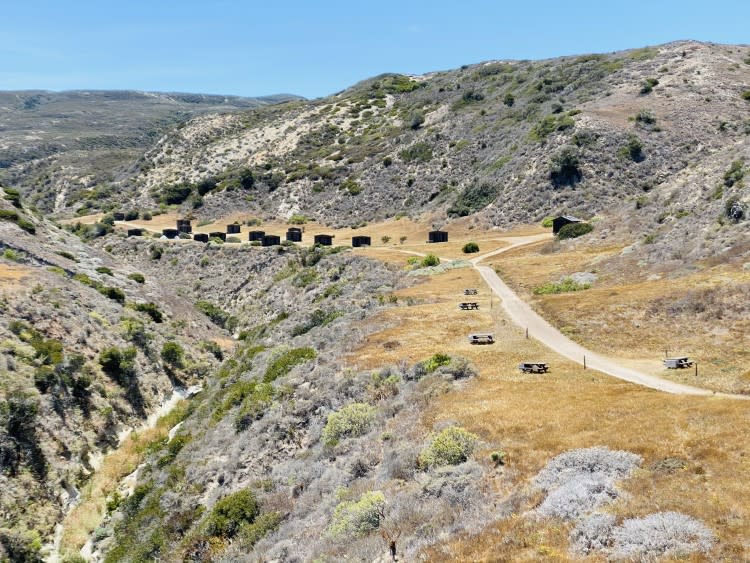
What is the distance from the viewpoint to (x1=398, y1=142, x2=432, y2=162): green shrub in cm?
11850

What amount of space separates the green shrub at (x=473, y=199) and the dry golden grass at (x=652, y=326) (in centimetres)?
4672

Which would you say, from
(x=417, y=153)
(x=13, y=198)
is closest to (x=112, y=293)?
(x=13, y=198)

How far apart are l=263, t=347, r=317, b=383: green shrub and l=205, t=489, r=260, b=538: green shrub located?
1193cm

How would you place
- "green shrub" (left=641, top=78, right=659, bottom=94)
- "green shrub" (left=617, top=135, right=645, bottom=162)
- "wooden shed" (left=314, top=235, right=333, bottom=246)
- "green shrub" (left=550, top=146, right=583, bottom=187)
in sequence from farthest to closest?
1. "green shrub" (left=641, top=78, right=659, bottom=94)
2. "green shrub" (left=617, top=135, right=645, bottom=162)
3. "green shrub" (left=550, top=146, right=583, bottom=187)
4. "wooden shed" (left=314, top=235, right=333, bottom=246)

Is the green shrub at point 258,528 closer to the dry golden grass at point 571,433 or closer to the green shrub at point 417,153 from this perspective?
the dry golden grass at point 571,433

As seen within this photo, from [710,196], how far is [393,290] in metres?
33.3

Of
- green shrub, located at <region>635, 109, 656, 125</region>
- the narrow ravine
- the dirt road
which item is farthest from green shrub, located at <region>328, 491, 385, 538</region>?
green shrub, located at <region>635, 109, 656, 125</region>

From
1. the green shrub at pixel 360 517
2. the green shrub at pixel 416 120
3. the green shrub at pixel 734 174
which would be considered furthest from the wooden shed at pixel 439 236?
the green shrub at pixel 360 517

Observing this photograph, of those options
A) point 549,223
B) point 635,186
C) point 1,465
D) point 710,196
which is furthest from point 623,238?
point 1,465

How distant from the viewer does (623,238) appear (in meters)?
60.7

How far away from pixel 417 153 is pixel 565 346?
9471 centimetres

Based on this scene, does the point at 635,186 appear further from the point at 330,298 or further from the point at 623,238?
the point at 330,298

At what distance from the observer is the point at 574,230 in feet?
221

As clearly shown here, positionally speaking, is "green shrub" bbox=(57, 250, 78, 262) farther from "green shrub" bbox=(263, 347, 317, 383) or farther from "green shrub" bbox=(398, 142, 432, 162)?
"green shrub" bbox=(398, 142, 432, 162)
